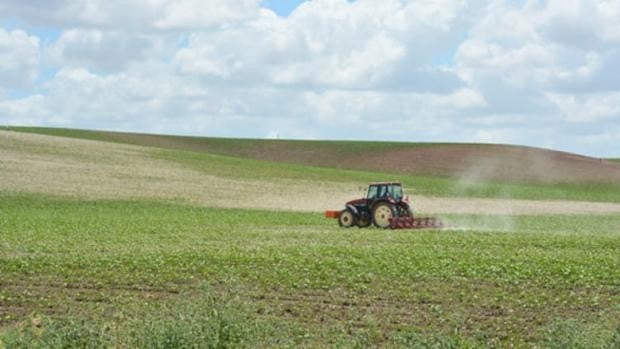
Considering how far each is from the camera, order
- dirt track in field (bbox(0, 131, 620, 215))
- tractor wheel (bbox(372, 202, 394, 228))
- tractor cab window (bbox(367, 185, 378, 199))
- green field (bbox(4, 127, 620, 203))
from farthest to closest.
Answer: green field (bbox(4, 127, 620, 203))
dirt track in field (bbox(0, 131, 620, 215))
tractor cab window (bbox(367, 185, 378, 199))
tractor wheel (bbox(372, 202, 394, 228))

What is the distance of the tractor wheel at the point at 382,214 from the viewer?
139 feet

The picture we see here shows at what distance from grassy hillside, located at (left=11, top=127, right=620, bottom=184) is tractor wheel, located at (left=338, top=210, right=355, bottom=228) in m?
44.6

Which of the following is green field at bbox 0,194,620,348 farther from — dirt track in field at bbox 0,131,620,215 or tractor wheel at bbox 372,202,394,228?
dirt track in field at bbox 0,131,620,215

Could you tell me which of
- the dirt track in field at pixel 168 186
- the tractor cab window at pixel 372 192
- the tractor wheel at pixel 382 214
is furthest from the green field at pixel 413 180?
the tractor wheel at pixel 382 214

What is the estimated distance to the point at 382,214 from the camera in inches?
1678

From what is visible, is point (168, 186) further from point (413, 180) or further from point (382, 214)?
point (382, 214)

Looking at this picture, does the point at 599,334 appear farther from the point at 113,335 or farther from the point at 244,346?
the point at 113,335

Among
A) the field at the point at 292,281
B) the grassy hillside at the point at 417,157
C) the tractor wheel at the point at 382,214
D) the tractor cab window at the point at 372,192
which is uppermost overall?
the grassy hillside at the point at 417,157

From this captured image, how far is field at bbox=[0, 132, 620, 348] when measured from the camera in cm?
1708

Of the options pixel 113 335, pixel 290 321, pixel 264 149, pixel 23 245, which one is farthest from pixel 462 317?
pixel 264 149

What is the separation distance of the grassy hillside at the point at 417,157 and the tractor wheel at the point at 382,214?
45.3m

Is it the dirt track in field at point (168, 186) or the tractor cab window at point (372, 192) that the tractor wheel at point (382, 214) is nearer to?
the tractor cab window at point (372, 192)

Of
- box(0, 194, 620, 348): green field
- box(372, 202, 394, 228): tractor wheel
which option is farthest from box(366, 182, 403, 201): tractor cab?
box(0, 194, 620, 348): green field

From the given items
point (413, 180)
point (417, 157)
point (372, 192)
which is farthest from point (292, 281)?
point (417, 157)
